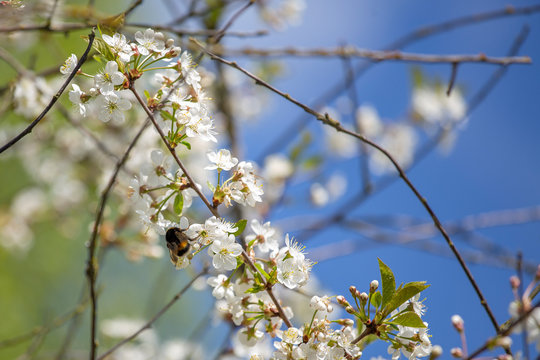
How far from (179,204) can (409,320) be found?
501mm

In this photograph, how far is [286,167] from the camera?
2803mm

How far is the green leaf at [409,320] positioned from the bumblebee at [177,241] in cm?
43

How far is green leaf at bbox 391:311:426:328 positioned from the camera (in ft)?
2.94

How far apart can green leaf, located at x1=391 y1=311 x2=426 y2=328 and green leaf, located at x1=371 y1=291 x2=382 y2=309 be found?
0.04 m

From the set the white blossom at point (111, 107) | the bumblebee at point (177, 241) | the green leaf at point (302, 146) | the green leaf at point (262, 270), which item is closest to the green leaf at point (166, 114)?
the white blossom at point (111, 107)

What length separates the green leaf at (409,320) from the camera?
2.94 feet

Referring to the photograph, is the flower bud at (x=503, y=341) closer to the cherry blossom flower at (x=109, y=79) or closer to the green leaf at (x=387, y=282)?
the green leaf at (x=387, y=282)

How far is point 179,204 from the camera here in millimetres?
955

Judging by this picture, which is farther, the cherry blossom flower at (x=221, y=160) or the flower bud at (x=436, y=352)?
the cherry blossom flower at (x=221, y=160)

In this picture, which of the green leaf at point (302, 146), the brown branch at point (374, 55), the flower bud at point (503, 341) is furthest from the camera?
the green leaf at point (302, 146)

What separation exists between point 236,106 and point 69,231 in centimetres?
174

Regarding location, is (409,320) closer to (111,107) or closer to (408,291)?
(408,291)

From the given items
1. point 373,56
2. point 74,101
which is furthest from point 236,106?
point 74,101

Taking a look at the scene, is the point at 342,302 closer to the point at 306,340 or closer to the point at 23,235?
the point at 306,340
